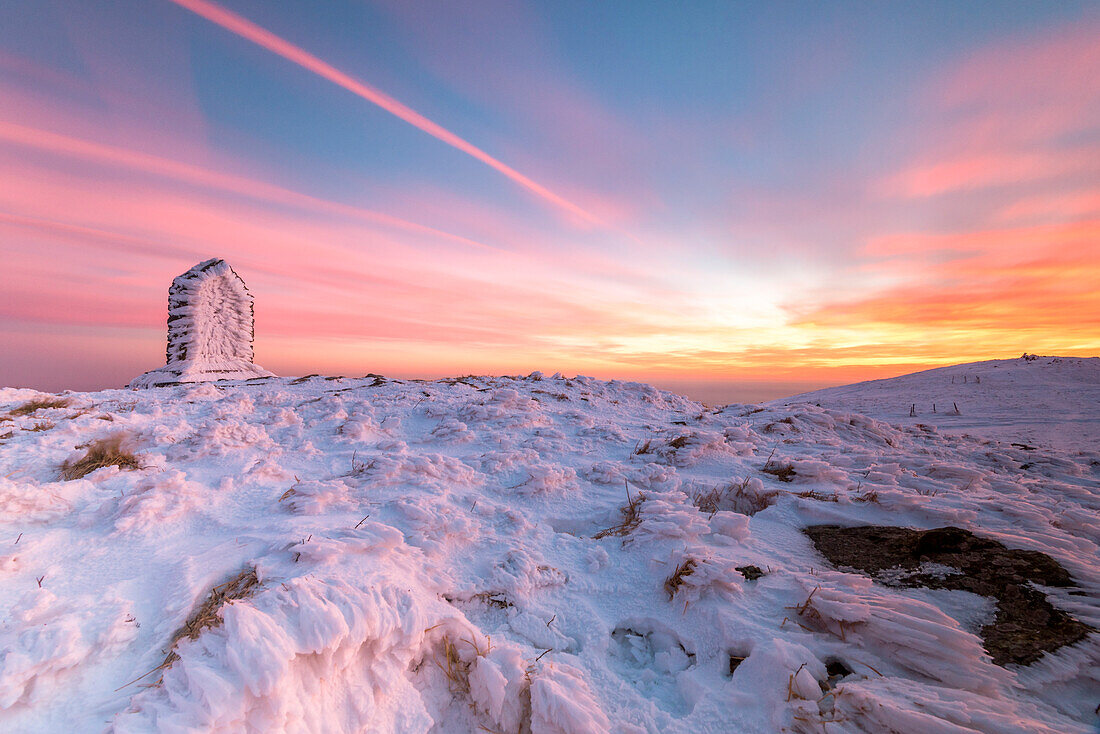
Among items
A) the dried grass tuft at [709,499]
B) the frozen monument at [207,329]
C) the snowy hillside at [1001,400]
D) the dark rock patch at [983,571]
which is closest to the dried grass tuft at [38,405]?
the frozen monument at [207,329]

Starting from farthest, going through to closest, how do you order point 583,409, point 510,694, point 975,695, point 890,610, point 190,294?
1. point 190,294
2. point 583,409
3. point 890,610
4. point 510,694
5. point 975,695

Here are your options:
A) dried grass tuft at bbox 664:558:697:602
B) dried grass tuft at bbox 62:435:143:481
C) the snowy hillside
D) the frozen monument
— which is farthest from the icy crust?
the frozen monument

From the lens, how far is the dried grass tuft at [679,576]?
2391 mm

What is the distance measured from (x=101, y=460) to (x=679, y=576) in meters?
4.11

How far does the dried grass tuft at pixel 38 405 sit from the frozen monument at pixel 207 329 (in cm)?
503

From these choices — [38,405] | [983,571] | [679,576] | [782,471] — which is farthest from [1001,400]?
[38,405]

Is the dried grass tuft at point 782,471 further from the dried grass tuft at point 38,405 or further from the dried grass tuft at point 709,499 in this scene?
the dried grass tuft at point 38,405

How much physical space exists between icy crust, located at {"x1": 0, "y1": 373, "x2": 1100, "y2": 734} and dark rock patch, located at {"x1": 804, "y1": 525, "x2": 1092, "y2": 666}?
2.8 inches

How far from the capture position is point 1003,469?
16.0 ft

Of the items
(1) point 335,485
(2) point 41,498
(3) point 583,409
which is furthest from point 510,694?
(3) point 583,409

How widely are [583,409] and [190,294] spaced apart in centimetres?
958

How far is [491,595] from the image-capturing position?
2363 millimetres

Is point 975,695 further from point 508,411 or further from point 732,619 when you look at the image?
point 508,411

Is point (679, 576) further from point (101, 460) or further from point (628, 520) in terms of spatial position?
point (101, 460)
